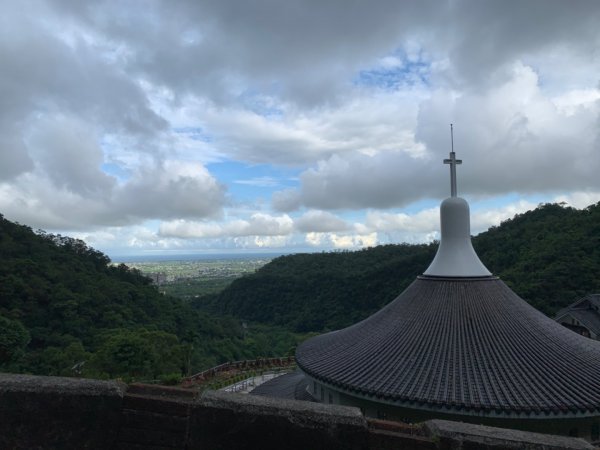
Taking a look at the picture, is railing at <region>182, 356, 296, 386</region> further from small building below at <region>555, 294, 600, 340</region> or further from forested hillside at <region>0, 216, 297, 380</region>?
small building below at <region>555, 294, 600, 340</region>

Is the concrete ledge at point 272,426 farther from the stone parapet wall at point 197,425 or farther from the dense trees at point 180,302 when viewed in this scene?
the dense trees at point 180,302

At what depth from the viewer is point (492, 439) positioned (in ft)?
9.78

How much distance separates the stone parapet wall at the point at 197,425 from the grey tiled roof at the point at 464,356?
5.08 meters

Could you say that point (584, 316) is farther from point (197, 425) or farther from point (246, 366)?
point (197, 425)

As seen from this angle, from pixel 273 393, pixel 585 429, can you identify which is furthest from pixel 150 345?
pixel 585 429

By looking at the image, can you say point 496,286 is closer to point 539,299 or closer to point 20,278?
point 539,299

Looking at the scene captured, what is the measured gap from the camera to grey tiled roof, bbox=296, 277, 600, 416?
25.6ft

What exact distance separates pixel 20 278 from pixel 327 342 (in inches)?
1724

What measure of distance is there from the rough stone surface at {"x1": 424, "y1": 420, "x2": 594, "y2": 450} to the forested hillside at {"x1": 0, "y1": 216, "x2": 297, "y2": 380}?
75.5 ft

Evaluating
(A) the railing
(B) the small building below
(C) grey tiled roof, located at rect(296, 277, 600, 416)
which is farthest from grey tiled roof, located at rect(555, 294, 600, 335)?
(C) grey tiled roof, located at rect(296, 277, 600, 416)

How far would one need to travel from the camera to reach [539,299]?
3847 cm

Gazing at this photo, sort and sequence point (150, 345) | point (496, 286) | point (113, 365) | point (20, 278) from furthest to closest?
point (20, 278) < point (150, 345) < point (113, 365) < point (496, 286)

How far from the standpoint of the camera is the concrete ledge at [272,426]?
3064mm

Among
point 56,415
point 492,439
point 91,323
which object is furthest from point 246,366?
point 91,323
